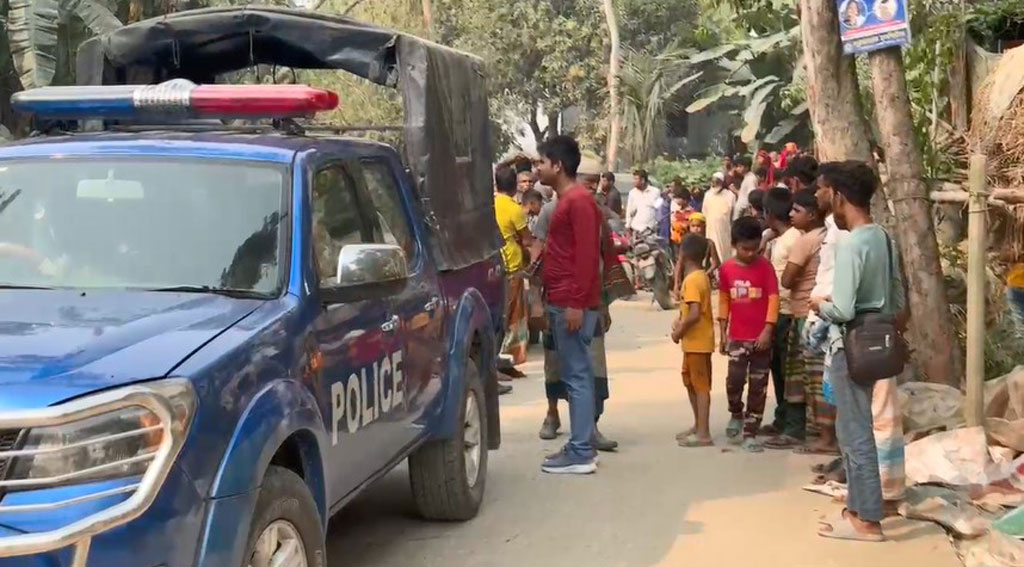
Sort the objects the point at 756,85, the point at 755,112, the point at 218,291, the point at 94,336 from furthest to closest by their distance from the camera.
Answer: the point at 756,85
the point at 755,112
the point at 218,291
the point at 94,336

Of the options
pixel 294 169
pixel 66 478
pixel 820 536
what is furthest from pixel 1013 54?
pixel 66 478

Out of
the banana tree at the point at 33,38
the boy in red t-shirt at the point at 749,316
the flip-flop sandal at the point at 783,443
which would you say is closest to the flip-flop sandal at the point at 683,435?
the boy in red t-shirt at the point at 749,316

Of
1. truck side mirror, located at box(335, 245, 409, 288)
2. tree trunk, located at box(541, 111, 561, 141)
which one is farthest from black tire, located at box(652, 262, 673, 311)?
tree trunk, located at box(541, 111, 561, 141)

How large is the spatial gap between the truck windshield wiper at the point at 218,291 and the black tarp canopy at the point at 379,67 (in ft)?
6.51

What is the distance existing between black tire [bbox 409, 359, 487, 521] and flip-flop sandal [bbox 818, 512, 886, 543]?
1.85m

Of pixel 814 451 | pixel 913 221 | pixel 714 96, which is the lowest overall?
pixel 814 451

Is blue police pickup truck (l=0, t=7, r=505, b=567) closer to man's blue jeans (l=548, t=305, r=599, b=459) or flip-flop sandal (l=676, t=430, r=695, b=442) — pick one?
man's blue jeans (l=548, t=305, r=599, b=459)

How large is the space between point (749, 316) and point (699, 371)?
1.70 feet

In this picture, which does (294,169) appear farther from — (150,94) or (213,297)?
(150,94)

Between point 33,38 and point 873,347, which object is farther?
point 33,38

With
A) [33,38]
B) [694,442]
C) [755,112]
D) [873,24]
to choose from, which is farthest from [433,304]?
[755,112]

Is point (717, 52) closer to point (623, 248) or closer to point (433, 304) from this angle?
point (623, 248)

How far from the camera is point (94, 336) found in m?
3.64

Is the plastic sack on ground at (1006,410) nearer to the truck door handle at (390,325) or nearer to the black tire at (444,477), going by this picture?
the black tire at (444,477)
